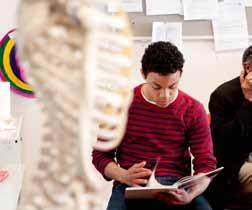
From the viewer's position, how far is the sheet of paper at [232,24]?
2381 mm

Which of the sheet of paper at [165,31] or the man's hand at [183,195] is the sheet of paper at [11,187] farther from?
the sheet of paper at [165,31]

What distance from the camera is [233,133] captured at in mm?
1881

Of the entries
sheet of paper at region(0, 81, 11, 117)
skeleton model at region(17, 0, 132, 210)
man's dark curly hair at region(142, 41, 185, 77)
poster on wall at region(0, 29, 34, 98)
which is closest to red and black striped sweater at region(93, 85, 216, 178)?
man's dark curly hair at region(142, 41, 185, 77)

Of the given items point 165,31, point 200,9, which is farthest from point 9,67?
point 200,9

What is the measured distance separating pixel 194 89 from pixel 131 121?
2.96 ft

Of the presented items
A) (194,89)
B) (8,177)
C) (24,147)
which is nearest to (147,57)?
(8,177)

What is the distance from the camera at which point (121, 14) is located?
1.78 feet

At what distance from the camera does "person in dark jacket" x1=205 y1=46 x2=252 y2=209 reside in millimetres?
1881

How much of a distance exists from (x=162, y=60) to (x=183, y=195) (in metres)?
0.47

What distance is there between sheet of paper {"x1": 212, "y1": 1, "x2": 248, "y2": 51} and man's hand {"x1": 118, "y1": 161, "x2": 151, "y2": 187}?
1117 millimetres

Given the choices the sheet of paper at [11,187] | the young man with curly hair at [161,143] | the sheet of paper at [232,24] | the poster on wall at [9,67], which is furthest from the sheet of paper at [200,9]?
the sheet of paper at [11,187]

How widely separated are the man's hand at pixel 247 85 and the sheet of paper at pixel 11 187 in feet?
3.33

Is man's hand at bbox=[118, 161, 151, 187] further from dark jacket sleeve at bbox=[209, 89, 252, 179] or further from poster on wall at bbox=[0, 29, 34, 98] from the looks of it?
poster on wall at bbox=[0, 29, 34, 98]

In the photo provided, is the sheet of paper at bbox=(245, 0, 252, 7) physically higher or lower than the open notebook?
higher
